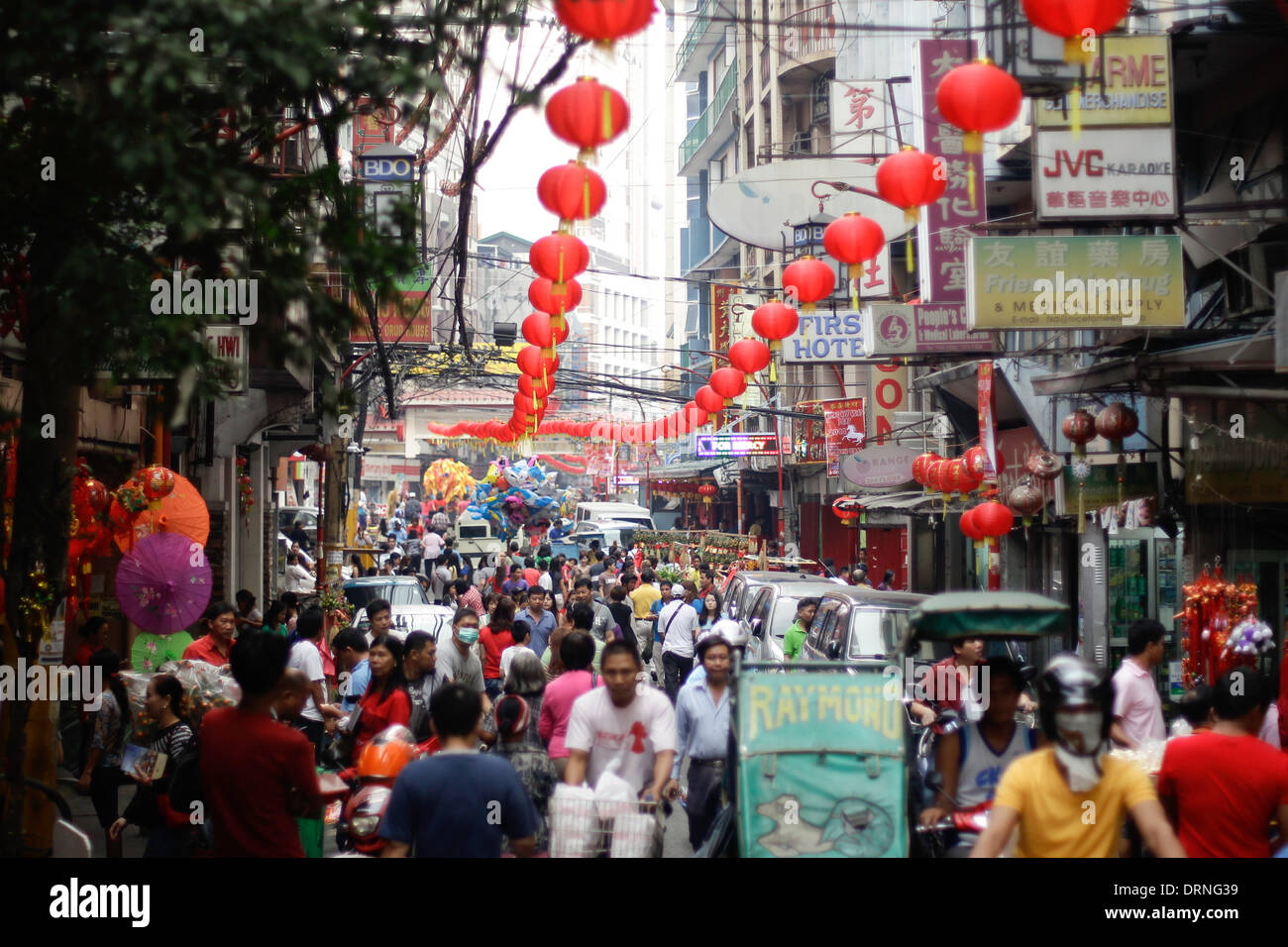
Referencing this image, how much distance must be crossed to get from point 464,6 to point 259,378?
9972 mm

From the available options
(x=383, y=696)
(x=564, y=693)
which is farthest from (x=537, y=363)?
(x=564, y=693)

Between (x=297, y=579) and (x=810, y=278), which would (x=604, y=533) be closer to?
(x=297, y=579)

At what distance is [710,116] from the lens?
4756cm

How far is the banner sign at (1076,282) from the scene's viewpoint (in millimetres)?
11703

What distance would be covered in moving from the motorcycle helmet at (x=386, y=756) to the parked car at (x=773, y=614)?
313 inches

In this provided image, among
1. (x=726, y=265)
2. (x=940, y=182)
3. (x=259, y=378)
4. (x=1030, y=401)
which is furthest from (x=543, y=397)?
(x=726, y=265)

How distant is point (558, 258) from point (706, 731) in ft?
15.9

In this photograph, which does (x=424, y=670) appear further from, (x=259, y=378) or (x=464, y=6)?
(x=259, y=378)

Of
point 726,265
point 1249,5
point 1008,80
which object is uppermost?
point 726,265

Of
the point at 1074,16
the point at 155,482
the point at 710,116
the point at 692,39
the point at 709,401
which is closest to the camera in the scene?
the point at 1074,16

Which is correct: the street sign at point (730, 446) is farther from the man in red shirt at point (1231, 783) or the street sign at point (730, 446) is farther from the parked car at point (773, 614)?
the man in red shirt at point (1231, 783)

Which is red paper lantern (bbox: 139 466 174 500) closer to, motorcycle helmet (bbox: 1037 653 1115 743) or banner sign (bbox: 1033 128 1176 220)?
banner sign (bbox: 1033 128 1176 220)
